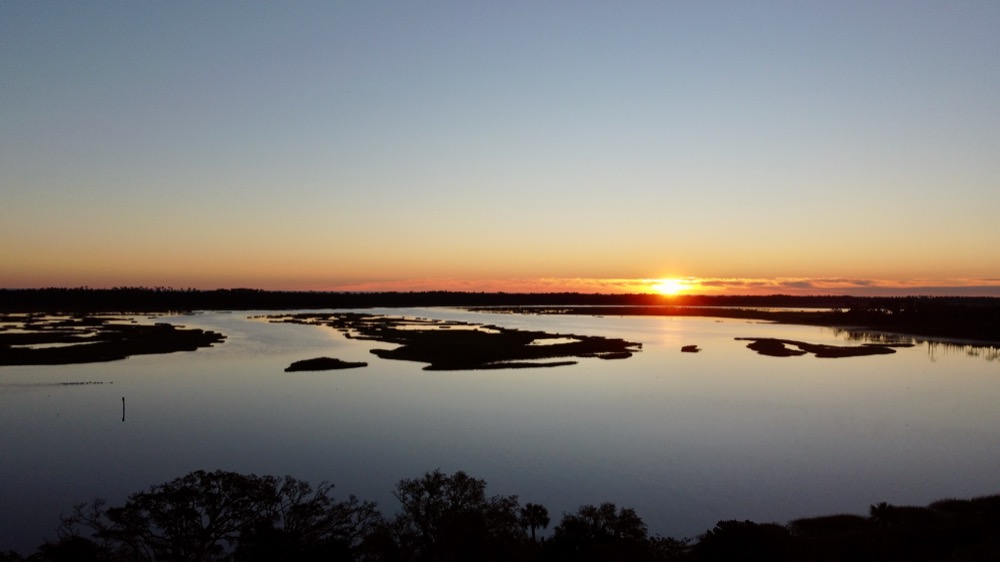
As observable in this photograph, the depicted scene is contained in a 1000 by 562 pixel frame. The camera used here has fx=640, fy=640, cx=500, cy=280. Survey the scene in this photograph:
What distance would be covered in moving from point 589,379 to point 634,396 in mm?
6581

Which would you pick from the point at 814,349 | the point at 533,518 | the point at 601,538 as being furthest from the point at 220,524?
the point at 814,349

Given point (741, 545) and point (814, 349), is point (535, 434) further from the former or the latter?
point (814, 349)

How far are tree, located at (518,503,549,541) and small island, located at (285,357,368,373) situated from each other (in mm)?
33394

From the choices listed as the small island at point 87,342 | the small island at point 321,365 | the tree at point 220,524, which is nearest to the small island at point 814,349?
the small island at point 321,365

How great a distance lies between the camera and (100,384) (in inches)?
1645

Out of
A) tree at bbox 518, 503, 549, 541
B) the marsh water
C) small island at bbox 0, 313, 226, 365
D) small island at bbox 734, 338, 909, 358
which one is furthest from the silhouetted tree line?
small island at bbox 734, 338, 909, 358

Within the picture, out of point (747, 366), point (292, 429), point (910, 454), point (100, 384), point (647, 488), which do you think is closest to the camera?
point (647, 488)

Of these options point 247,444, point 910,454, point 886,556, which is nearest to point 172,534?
point 247,444

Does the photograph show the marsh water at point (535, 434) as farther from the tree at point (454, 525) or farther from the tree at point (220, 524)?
the tree at point (454, 525)

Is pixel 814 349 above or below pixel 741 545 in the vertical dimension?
below

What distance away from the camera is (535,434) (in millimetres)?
30312

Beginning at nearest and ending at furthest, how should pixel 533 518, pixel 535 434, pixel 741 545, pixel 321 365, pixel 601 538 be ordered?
pixel 741 545, pixel 601 538, pixel 533 518, pixel 535 434, pixel 321 365

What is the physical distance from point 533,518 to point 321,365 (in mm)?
35328

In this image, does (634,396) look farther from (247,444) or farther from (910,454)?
(247,444)
